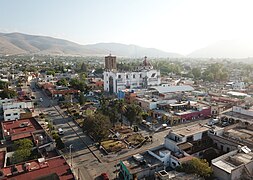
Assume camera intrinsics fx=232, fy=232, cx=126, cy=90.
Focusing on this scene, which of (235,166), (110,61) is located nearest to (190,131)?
(235,166)

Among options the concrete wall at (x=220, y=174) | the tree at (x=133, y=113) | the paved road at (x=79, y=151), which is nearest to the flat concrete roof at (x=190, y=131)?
the concrete wall at (x=220, y=174)

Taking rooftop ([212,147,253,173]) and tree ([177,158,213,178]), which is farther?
rooftop ([212,147,253,173])

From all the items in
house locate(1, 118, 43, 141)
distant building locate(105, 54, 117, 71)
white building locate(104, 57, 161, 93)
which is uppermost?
distant building locate(105, 54, 117, 71)

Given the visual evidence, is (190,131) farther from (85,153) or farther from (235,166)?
(85,153)

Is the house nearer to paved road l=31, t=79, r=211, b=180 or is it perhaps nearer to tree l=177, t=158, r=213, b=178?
paved road l=31, t=79, r=211, b=180

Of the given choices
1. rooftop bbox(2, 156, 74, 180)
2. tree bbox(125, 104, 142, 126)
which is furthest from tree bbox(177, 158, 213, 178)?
tree bbox(125, 104, 142, 126)

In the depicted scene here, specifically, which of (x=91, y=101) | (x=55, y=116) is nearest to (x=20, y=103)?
(x=55, y=116)

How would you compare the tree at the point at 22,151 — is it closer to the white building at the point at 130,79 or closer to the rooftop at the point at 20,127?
the rooftop at the point at 20,127
